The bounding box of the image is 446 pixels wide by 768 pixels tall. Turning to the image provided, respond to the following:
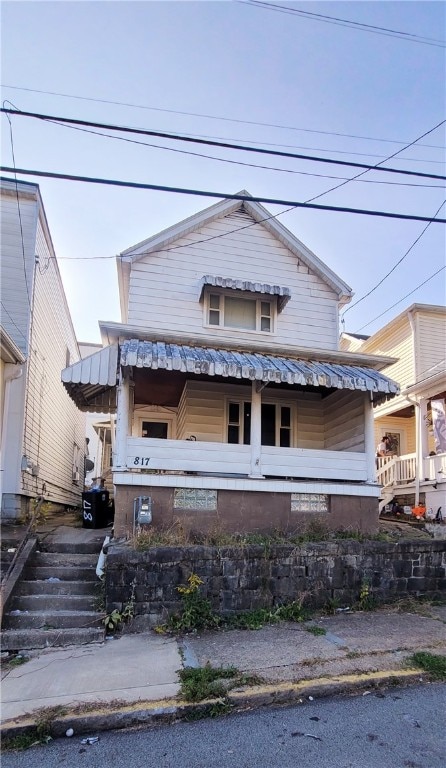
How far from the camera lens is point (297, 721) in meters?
3.97

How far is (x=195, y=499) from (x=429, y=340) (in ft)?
35.6

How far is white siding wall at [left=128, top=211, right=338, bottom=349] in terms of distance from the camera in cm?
1027

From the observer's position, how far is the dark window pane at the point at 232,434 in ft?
35.5

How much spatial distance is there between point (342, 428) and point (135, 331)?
16.4ft

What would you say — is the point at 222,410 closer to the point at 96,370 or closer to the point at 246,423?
the point at 246,423

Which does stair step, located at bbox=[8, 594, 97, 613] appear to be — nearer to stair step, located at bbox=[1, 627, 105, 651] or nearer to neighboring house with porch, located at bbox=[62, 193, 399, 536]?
stair step, located at bbox=[1, 627, 105, 651]

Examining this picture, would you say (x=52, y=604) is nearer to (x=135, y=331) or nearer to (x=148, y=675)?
(x=148, y=675)

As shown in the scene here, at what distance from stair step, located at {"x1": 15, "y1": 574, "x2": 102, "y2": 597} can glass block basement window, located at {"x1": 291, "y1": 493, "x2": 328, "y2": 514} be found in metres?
3.56

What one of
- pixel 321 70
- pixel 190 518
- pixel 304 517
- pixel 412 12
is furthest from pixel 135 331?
pixel 412 12

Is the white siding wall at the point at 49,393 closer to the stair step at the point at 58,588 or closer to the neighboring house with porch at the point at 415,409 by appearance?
the stair step at the point at 58,588

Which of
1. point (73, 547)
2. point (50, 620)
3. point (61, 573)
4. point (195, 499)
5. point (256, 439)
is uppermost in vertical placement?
point (256, 439)

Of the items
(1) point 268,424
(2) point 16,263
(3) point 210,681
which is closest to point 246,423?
(1) point 268,424

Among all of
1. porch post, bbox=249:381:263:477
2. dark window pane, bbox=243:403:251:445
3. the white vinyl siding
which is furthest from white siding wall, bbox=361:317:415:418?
porch post, bbox=249:381:263:477

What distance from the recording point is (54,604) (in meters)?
6.17
